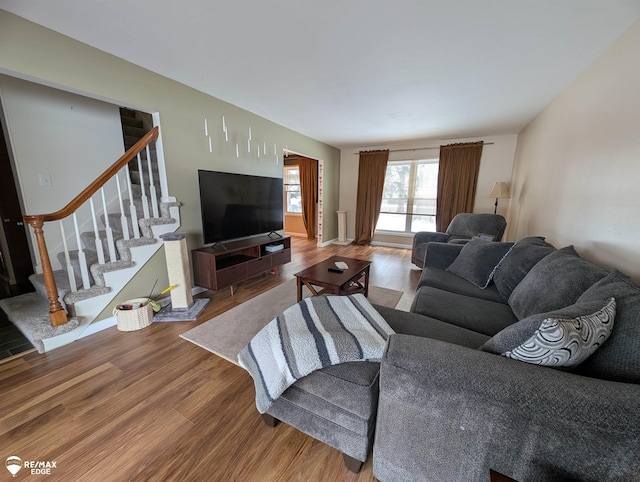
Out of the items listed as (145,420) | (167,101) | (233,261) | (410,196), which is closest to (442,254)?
(233,261)

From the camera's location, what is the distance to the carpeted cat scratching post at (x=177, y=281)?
2375 millimetres

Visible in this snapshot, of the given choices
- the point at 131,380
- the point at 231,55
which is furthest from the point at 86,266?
the point at 231,55

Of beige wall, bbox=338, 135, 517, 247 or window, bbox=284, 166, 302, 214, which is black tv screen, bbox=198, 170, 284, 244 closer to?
beige wall, bbox=338, 135, 517, 247

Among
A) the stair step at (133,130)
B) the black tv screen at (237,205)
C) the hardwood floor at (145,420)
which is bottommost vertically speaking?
the hardwood floor at (145,420)

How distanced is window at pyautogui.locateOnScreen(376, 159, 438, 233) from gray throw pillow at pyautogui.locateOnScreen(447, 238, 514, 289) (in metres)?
3.03

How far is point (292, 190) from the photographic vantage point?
682cm

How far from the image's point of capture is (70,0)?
4.85 feet

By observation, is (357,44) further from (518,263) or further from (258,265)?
(258,265)

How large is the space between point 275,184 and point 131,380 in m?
2.70

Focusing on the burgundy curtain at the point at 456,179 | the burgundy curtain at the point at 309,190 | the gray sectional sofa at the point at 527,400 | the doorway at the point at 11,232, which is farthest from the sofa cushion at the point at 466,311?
the burgundy curtain at the point at 309,190

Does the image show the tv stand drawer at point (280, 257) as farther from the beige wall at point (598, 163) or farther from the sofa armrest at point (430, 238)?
the beige wall at point (598, 163)

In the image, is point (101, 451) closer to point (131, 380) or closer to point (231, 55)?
point (131, 380)

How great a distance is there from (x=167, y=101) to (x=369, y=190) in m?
4.06

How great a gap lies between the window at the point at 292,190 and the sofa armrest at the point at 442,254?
4.51m
